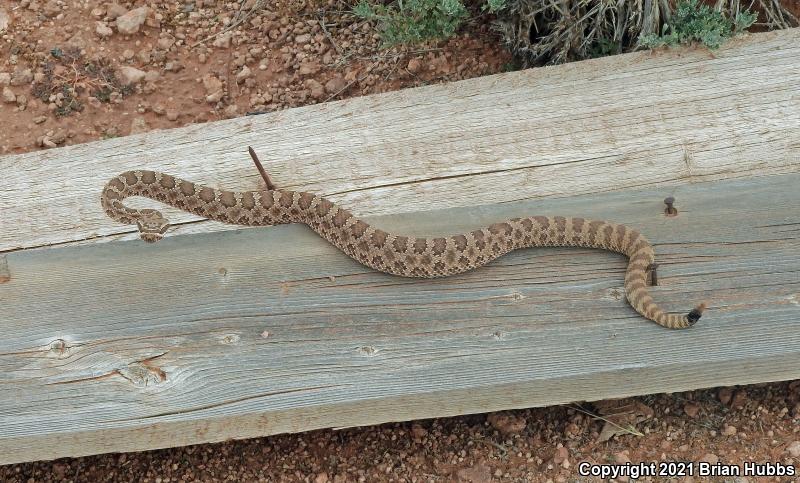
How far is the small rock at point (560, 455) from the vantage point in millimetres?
4398

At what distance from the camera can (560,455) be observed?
14.5 feet

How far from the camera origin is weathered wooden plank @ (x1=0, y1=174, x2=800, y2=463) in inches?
143

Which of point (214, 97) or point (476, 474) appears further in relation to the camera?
point (214, 97)

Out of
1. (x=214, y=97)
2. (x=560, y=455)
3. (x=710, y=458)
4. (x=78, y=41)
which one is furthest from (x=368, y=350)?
(x=78, y=41)

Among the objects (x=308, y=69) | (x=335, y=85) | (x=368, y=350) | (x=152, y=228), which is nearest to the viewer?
(x=368, y=350)

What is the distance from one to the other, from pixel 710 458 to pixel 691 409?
1.19 ft

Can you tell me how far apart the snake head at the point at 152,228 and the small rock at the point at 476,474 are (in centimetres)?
220

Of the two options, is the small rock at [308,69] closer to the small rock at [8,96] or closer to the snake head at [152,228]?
the small rock at [8,96]

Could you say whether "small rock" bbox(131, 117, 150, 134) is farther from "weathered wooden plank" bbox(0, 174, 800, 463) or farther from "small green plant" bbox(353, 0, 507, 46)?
"weathered wooden plank" bbox(0, 174, 800, 463)

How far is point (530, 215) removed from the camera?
14.7 ft

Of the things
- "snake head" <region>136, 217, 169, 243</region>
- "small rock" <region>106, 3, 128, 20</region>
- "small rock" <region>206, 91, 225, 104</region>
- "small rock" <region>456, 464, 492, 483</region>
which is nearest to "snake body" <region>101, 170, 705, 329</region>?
"snake head" <region>136, 217, 169, 243</region>

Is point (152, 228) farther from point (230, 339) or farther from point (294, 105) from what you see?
point (294, 105)

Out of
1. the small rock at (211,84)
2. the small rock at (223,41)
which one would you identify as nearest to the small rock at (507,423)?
the small rock at (211,84)

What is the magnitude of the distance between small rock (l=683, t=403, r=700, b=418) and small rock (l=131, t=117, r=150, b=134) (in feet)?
18.9
